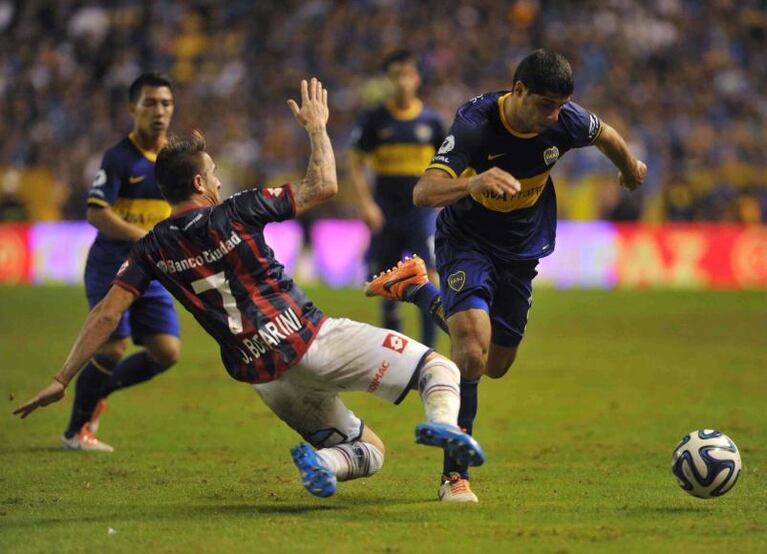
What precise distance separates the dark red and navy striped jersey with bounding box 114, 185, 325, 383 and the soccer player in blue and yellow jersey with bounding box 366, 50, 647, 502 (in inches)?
38.3

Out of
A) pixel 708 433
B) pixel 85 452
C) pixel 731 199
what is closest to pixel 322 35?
pixel 731 199

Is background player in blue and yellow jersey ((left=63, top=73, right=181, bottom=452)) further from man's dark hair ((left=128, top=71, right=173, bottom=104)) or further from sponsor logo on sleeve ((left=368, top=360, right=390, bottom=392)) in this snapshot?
sponsor logo on sleeve ((left=368, top=360, right=390, bottom=392))

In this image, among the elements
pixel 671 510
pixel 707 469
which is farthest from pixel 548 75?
pixel 671 510

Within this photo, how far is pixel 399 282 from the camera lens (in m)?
8.18

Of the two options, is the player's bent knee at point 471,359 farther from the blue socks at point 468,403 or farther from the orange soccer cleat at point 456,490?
the orange soccer cleat at point 456,490

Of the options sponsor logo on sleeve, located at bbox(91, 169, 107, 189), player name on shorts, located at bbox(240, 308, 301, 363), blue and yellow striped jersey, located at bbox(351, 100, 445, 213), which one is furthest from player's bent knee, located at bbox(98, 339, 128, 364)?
blue and yellow striped jersey, located at bbox(351, 100, 445, 213)

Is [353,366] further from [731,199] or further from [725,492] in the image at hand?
[731,199]

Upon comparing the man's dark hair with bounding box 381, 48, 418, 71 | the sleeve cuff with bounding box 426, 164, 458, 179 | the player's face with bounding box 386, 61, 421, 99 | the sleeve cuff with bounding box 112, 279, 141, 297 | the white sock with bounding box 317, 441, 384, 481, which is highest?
the man's dark hair with bounding box 381, 48, 418, 71

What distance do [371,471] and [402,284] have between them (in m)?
1.34

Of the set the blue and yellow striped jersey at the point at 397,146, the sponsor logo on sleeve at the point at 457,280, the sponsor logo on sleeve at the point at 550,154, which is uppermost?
the blue and yellow striped jersey at the point at 397,146

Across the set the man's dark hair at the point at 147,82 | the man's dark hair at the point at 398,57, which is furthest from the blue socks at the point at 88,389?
the man's dark hair at the point at 398,57

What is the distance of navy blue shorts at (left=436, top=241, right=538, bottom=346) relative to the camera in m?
7.85

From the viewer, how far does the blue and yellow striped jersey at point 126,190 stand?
32.5 ft

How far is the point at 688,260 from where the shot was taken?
2541cm
